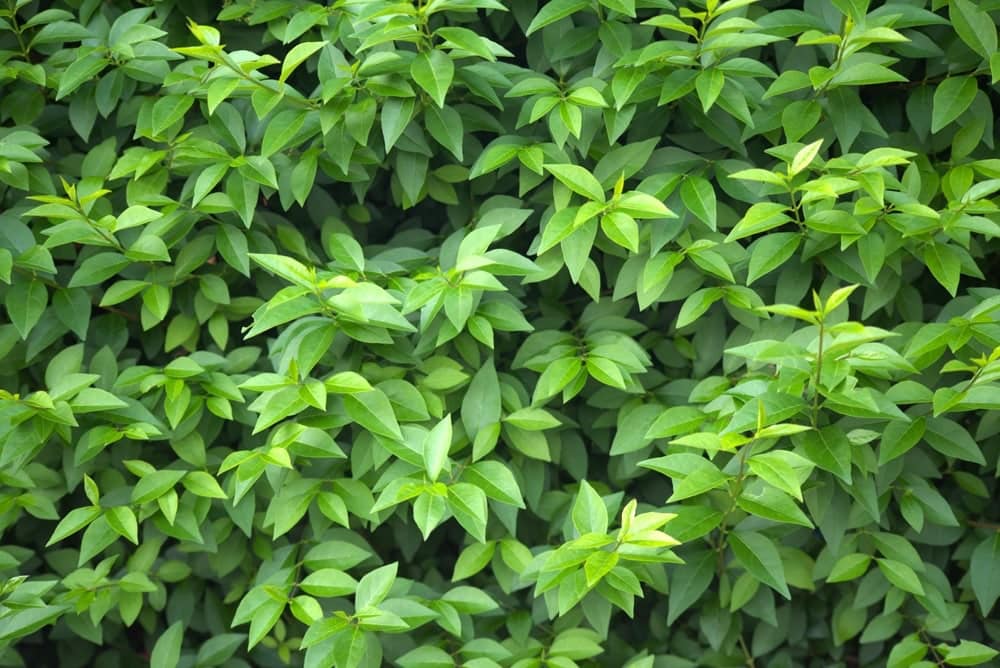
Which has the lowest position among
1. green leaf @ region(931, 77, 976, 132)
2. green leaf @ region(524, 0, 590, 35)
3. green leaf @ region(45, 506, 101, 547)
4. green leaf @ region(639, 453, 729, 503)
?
green leaf @ region(45, 506, 101, 547)

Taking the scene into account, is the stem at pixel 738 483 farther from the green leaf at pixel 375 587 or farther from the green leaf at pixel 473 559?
the green leaf at pixel 375 587

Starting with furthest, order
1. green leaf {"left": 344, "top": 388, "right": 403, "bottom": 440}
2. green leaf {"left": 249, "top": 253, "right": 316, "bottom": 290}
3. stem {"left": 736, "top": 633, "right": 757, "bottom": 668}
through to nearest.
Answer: stem {"left": 736, "top": 633, "right": 757, "bottom": 668}, green leaf {"left": 344, "top": 388, "right": 403, "bottom": 440}, green leaf {"left": 249, "top": 253, "right": 316, "bottom": 290}

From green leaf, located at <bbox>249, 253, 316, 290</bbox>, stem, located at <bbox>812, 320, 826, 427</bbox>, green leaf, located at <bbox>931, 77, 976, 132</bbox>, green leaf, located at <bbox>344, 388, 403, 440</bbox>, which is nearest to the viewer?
stem, located at <bbox>812, 320, 826, 427</bbox>

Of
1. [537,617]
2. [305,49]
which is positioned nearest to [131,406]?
[305,49]

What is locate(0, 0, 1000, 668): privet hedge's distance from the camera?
1.86 metres

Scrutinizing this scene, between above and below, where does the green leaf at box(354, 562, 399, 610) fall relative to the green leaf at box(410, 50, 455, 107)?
below

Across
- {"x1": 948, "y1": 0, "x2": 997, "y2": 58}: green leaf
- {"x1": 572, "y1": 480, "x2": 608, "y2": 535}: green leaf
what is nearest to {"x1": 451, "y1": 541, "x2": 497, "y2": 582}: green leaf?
{"x1": 572, "y1": 480, "x2": 608, "y2": 535}: green leaf

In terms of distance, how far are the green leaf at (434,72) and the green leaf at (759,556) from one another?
98 centimetres

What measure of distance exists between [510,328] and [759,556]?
63 cm

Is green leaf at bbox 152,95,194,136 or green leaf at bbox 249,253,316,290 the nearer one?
green leaf at bbox 249,253,316,290

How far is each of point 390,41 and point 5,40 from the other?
2.98 ft

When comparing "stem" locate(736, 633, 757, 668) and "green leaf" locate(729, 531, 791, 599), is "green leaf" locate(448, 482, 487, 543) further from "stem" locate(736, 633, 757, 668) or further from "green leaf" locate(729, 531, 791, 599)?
"stem" locate(736, 633, 757, 668)

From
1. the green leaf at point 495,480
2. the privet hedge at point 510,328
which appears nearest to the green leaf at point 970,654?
the privet hedge at point 510,328

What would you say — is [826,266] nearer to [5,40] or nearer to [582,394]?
[582,394]
